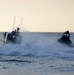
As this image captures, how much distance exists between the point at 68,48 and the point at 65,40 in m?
1.17

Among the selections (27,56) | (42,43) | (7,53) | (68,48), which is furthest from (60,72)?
(42,43)

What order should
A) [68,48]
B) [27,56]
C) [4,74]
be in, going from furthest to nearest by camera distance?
[68,48], [27,56], [4,74]

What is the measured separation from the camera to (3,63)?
14.2m

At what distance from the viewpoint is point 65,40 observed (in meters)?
21.4

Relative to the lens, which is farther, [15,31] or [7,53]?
[15,31]

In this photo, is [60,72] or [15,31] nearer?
[60,72]

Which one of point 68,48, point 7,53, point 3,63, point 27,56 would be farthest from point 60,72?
point 68,48

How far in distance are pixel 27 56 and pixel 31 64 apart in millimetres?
3213

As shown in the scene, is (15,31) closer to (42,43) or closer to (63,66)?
(42,43)

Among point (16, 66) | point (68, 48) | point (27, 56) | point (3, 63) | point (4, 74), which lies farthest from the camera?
point (68, 48)

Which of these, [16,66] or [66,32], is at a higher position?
[66,32]

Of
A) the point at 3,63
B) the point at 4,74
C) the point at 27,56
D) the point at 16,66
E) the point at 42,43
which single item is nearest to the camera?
the point at 4,74

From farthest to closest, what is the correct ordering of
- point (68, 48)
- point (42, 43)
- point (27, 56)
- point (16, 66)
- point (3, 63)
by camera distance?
point (42, 43), point (68, 48), point (27, 56), point (3, 63), point (16, 66)

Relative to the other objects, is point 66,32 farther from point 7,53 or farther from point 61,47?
point 7,53
